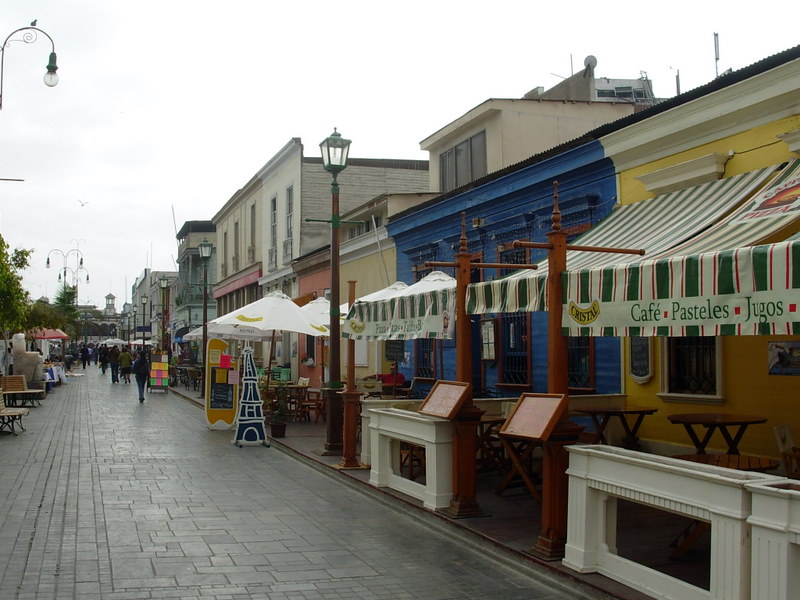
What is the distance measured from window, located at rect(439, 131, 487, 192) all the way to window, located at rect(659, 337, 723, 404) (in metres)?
8.35

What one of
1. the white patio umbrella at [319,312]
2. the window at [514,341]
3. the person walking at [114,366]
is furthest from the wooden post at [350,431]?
the person walking at [114,366]

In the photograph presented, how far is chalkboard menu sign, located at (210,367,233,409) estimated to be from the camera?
697 inches

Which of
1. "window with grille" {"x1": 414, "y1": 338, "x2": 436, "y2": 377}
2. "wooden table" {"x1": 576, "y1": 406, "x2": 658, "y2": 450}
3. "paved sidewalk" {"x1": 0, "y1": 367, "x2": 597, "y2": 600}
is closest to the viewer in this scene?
"paved sidewalk" {"x1": 0, "y1": 367, "x2": 597, "y2": 600}

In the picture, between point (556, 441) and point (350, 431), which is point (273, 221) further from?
point (556, 441)

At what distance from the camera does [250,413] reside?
15203 millimetres

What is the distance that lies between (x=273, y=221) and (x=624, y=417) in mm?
25728

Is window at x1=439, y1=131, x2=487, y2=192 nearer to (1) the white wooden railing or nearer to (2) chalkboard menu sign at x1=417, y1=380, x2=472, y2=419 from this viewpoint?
(2) chalkboard menu sign at x1=417, y1=380, x2=472, y2=419

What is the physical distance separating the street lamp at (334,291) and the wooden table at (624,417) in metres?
4.46

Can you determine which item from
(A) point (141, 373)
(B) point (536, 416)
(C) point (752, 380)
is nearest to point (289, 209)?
(A) point (141, 373)

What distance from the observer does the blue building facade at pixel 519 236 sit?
11.8 meters

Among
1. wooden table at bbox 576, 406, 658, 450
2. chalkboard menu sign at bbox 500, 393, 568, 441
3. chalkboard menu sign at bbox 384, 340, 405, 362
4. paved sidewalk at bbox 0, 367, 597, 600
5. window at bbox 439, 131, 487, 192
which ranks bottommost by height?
paved sidewalk at bbox 0, 367, 597, 600

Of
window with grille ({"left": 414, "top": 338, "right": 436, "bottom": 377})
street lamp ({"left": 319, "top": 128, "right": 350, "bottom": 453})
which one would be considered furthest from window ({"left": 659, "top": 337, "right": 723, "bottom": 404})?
window with grille ({"left": 414, "top": 338, "right": 436, "bottom": 377})

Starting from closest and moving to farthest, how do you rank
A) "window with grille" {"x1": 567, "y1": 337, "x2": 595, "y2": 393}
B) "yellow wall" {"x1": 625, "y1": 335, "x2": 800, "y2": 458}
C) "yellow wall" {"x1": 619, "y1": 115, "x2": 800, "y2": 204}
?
"yellow wall" {"x1": 625, "y1": 335, "x2": 800, "y2": 458}, "yellow wall" {"x1": 619, "y1": 115, "x2": 800, "y2": 204}, "window with grille" {"x1": 567, "y1": 337, "x2": 595, "y2": 393}

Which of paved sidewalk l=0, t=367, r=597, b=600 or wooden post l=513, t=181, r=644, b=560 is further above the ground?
wooden post l=513, t=181, r=644, b=560
